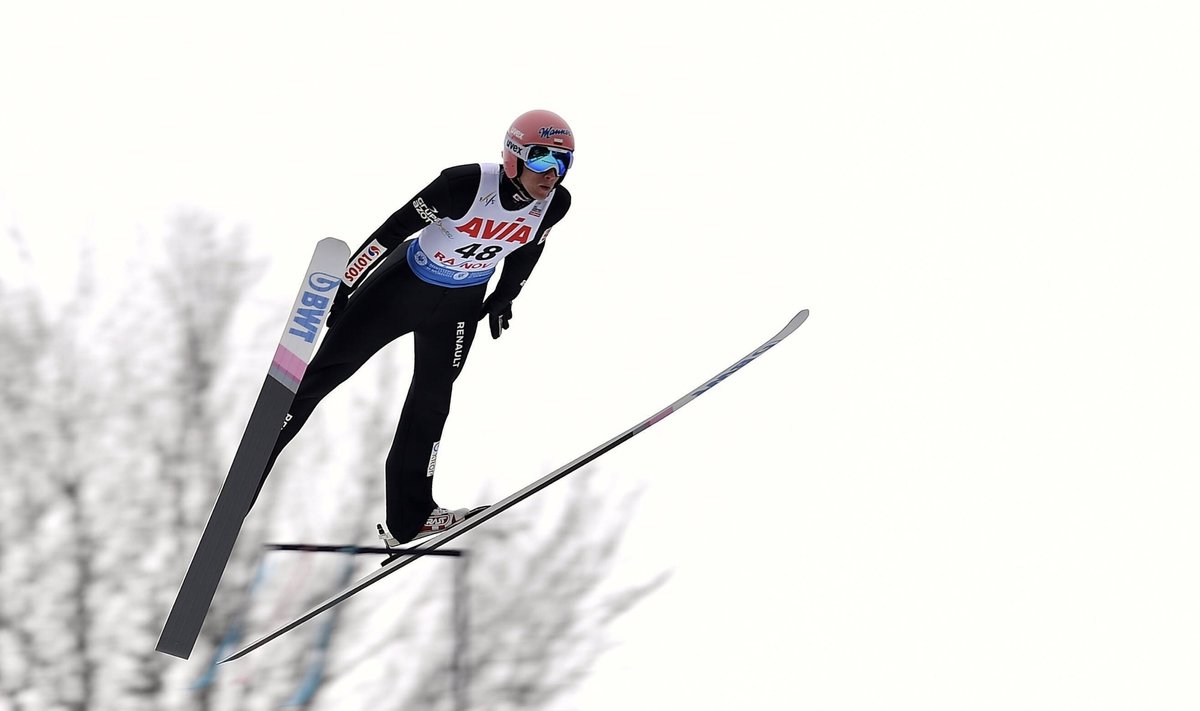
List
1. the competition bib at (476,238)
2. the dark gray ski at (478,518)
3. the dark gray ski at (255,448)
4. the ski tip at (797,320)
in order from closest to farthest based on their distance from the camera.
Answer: the dark gray ski at (255,448), the competition bib at (476,238), the dark gray ski at (478,518), the ski tip at (797,320)

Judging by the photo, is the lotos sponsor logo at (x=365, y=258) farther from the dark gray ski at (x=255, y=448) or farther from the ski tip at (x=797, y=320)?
the ski tip at (x=797, y=320)

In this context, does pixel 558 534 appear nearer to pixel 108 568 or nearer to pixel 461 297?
pixel 108 568

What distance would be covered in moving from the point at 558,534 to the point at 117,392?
4.39 m

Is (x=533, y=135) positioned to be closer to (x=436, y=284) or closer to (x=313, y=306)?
(x=436, y=284)

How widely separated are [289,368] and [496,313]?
1112 millimetres

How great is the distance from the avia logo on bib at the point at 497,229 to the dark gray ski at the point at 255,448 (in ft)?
2.08

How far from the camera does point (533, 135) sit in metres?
4.61

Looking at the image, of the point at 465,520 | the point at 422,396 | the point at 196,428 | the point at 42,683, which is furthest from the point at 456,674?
the point at 196,428

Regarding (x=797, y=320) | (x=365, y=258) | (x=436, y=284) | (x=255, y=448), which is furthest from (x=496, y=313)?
(x=797, y=320)

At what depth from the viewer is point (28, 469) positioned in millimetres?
10523

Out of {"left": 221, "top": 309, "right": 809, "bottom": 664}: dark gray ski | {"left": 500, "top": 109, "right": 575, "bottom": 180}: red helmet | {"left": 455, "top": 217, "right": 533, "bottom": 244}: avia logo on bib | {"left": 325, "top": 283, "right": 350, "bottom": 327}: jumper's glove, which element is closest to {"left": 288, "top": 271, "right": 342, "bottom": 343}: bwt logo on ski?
{"left": 325, "top": 283, "right": 350, "bottom": 327}: jumper's glove

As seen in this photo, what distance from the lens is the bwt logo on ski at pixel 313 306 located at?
4.30 m

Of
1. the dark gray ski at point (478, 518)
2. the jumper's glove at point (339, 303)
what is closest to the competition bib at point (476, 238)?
the jumper's glove at point (339, 303)

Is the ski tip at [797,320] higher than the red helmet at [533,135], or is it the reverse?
the red helmet at [533,135]
